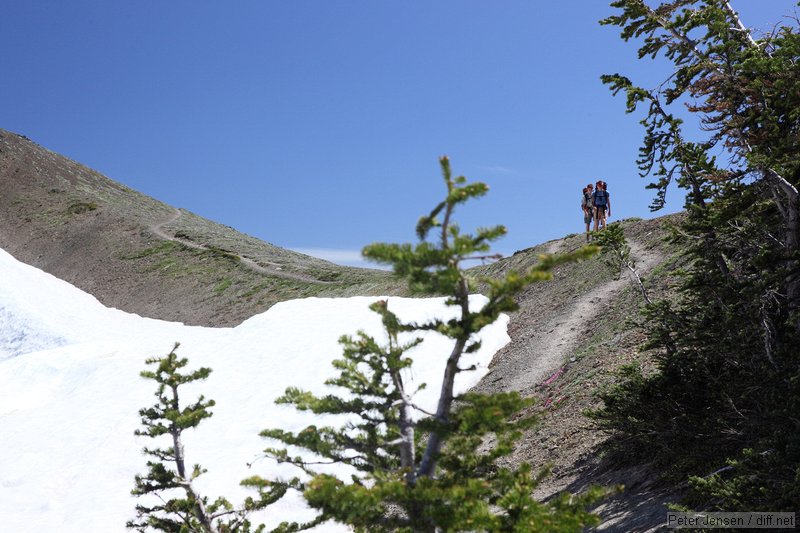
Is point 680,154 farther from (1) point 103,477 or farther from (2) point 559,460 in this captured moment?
(1) point 103,477

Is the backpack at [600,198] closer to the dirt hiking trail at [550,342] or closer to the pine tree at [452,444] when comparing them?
the dirt hiking trail at [550,342]

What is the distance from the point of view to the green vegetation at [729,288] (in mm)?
7234

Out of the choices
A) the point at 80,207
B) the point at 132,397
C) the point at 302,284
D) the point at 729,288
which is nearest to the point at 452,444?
the point at 729,288

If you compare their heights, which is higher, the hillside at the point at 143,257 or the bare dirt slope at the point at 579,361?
the hillside at the point at 143,257

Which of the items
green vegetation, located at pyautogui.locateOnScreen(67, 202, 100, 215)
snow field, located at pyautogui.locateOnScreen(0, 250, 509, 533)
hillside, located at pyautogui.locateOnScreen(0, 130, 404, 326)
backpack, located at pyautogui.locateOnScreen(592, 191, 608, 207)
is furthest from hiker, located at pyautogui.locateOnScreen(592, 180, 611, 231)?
green vegetation, located at pyautogui.locateOnScreen(67, 202, 100, 215)

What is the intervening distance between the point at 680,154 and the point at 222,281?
37406 millimetres

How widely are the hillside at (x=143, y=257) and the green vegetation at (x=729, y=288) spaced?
20.7m

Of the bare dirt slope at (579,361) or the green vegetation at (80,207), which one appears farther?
the green vegetation at (80,207)

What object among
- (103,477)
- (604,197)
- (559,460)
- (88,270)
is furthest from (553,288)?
(88,270)

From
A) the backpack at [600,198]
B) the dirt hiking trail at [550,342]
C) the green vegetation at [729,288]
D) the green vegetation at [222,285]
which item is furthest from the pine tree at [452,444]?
the green vegetation at [222,285]

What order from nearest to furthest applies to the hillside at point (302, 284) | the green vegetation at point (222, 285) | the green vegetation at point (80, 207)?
1. the hillside at point (302, 284)
2. the green vegetation at point (222, 285)
3. the green vegetation at point (80, 207)

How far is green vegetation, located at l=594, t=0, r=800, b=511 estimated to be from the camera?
23.7 ft

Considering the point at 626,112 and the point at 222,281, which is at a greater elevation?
the point at 222,281

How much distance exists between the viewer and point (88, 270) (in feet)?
159
